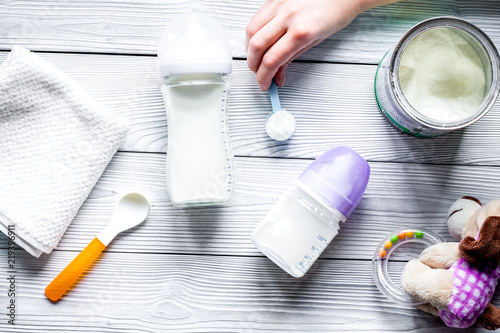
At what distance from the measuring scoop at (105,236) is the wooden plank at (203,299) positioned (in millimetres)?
17

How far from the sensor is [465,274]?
0.52m

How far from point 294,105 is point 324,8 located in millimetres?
139

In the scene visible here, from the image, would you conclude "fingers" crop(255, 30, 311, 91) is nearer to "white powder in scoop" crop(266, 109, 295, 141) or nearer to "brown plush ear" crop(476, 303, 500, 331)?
"white powder in scoop" crop(266, 109, 295, 141)

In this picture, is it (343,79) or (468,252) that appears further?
(343,79)

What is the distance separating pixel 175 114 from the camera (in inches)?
22.0

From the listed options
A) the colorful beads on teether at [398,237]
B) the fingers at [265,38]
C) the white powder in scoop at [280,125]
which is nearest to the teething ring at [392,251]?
the colorful beads on teether at [398,237]

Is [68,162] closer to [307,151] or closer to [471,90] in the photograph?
[307,151]

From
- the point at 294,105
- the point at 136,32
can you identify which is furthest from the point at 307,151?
the point at 136,32

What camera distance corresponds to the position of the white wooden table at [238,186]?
60 centimetres

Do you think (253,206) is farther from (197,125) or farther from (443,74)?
(443,74)

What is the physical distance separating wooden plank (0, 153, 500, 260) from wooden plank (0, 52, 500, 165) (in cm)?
2

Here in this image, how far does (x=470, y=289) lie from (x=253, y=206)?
30 centimetres

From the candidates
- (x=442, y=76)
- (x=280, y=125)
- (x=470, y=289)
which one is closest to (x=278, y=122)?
(x=280, y=125)

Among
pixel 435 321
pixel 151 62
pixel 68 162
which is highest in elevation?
pixel 151 62
